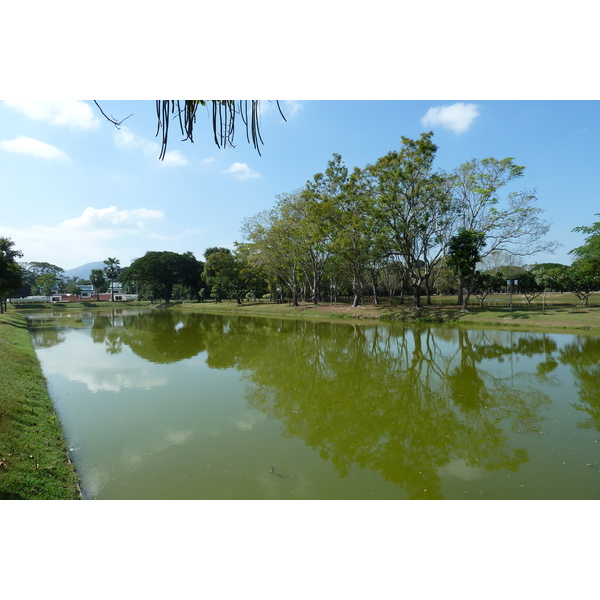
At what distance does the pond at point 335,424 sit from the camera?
4520 mm

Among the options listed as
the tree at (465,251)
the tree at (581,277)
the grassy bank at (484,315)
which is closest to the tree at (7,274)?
the grassy bank at (484,315)

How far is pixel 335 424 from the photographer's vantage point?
666 centimetres

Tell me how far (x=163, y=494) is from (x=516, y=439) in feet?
18.2

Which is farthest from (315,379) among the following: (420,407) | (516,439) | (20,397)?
(20,397)

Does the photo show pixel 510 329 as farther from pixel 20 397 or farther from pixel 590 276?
pixel 20 397

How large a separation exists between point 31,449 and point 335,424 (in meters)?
4.82

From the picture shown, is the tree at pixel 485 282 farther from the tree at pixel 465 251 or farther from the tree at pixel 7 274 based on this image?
the tree at pixel 7 274

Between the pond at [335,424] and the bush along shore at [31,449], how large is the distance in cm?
29

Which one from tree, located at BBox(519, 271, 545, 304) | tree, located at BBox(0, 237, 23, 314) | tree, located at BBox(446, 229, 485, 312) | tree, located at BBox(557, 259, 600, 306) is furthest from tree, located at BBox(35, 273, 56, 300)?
tree, located at BBox(557, 259, 600, 306)

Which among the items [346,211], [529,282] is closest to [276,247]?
[346,211]

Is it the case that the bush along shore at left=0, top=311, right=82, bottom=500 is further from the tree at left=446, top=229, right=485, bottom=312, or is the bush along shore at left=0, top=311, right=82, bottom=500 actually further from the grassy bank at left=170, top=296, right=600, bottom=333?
the tree at left=446, top=229, right=485, bottom=312

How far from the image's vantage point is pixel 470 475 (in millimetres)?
4699

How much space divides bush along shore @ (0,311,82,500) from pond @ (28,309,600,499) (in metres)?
0.29

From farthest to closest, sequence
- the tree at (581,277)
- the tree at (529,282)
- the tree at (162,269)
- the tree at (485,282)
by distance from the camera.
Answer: the tree at (162,269) < the tree at (529,282) < the tree at (485,282) < the tree at (581,277)
